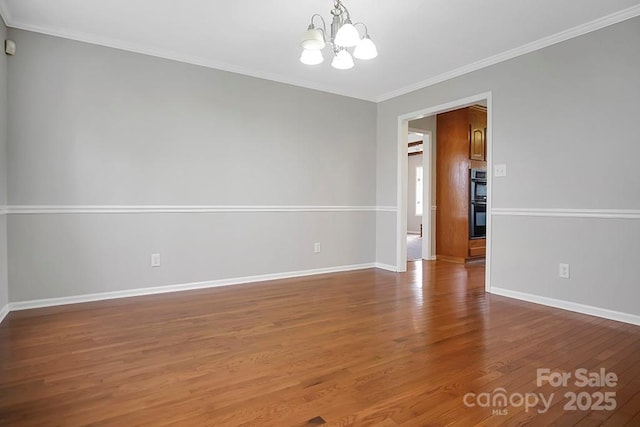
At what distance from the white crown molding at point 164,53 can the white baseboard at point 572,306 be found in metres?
3.03

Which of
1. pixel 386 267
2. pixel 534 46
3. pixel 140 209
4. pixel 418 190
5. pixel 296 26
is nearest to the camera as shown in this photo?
pixel 296 26

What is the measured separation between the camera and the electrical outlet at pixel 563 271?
10.0 feet

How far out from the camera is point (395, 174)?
4.73 m

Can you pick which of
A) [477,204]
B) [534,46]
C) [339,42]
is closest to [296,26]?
[339,42]

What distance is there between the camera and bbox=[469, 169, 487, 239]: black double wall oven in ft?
18.1

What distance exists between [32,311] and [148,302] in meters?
0.84

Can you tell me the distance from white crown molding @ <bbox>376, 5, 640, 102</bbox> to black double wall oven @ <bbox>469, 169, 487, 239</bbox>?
6.35ft

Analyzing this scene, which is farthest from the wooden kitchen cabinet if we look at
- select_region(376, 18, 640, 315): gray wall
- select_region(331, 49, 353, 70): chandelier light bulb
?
select_region(331, 49, 353, 70): chandelier light bulb

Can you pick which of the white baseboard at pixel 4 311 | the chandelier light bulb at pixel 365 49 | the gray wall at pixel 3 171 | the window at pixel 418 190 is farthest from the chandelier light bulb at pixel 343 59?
the window at pixel 418 190

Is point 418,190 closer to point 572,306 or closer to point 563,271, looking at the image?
point 563,271

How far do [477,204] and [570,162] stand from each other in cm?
258

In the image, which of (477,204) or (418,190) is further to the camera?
(418,190)

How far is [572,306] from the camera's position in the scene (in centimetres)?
302

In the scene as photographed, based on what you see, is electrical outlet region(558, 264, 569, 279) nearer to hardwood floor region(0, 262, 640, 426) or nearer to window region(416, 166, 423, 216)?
hardwood floor region(0, 262, 640, 426)
